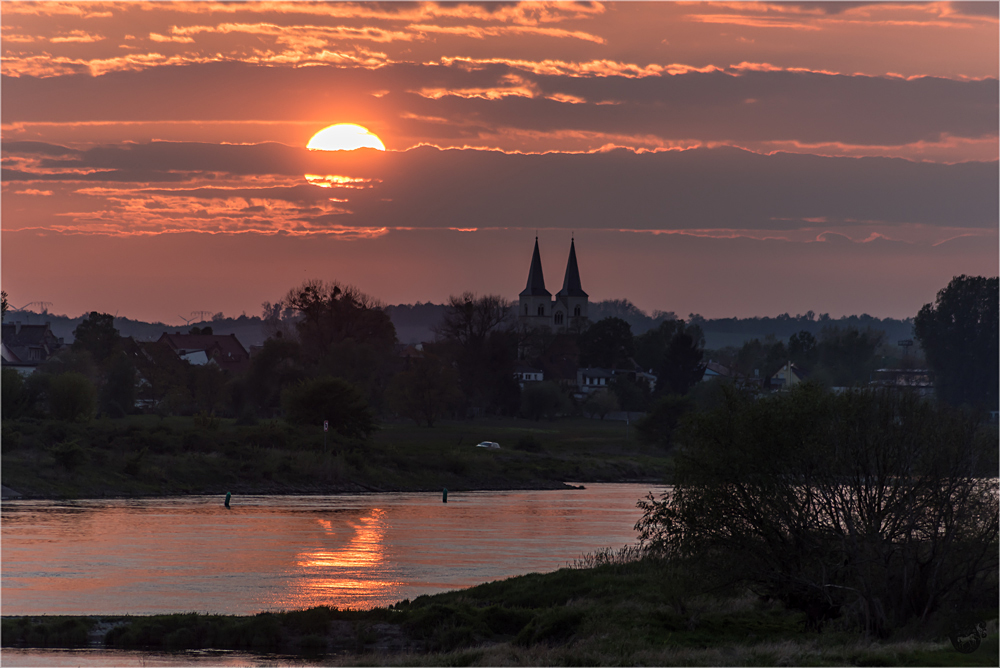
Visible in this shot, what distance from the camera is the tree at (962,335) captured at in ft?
490

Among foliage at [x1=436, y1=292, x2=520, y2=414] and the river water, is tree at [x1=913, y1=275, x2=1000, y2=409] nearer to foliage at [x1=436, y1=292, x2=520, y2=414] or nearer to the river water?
foliage at [x1=436, y1=292, x2=520, y2=414]

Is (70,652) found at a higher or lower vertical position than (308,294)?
lower

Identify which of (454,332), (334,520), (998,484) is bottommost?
(334,520)

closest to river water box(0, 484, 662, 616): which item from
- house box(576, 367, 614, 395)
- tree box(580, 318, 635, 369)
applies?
house box(576, 367, 614, 395)

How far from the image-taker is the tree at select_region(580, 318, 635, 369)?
178 metres

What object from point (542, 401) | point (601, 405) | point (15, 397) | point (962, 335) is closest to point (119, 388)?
point (15, 397)

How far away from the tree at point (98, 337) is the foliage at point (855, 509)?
114139 mm

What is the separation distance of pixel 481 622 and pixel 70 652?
11.2 m

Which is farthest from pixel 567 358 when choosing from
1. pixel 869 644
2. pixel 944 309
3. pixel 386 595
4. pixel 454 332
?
pixel 869 644

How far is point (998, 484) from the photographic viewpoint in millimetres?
28656

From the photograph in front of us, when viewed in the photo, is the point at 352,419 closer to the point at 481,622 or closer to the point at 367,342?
the point at 367,342

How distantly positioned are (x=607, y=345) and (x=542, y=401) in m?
37.3

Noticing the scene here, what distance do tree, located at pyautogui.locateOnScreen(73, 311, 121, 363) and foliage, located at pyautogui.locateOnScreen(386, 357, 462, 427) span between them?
117ft

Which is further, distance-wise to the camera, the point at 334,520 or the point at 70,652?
the point at 334,520
